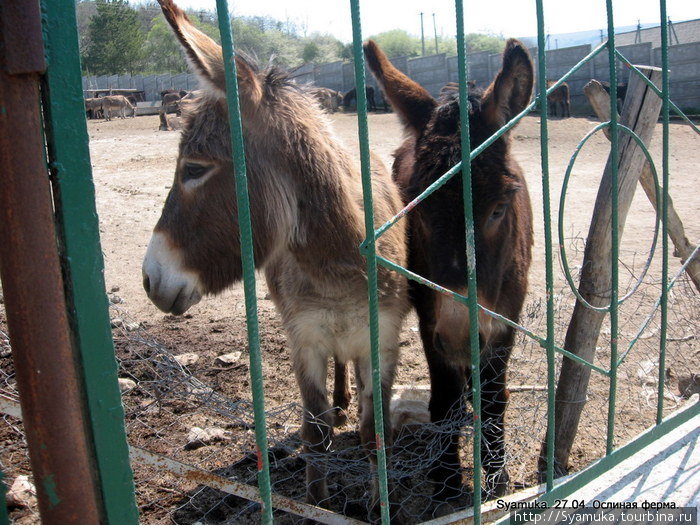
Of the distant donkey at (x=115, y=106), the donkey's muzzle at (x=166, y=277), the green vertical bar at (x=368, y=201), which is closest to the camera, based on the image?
the green vertical bar at (x=368, y=201)

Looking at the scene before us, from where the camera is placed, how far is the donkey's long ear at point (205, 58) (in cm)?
211

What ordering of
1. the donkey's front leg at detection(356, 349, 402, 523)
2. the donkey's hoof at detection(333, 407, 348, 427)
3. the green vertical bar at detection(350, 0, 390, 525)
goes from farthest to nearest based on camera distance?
the donkey's hoof at detection(333, 407, 348, 427)
the donkey's front leg at detection(356, 349, 402, 523)
the green vertical bar at detection(350, 0, 390, 525)

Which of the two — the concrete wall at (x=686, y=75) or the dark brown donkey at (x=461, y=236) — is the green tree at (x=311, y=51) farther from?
the dark brown donkey at (x=461, y=236)

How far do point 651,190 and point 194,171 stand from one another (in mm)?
2722

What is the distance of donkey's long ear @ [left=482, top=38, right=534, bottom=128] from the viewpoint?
2619 millimetres

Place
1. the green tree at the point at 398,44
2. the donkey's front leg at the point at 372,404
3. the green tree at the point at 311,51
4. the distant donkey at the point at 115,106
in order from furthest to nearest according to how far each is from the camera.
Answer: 1. the green tree at the point at 398,44
2. the green tree at the point at 311,51
3. the distant donkey at the point at 115,106
4. the donkey's front leg at the point at 372,404

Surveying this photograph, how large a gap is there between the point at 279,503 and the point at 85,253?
63.9 inches

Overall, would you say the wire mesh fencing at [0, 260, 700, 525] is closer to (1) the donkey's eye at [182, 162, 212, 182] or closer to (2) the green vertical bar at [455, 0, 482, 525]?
(2) the green vertical bar at [455, 0, 482, 525]

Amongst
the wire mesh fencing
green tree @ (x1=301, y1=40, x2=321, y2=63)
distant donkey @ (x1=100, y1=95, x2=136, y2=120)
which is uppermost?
green tree @ (x1=301, y1=40, x2=321, y2=63)

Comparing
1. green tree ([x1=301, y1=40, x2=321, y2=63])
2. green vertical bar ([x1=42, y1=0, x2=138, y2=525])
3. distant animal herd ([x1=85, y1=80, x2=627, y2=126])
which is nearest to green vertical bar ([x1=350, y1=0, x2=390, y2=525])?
green vertical bar ([x1=42, y1=0, x2=138, y2=525])

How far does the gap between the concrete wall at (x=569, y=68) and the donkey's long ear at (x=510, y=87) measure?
34.6ft

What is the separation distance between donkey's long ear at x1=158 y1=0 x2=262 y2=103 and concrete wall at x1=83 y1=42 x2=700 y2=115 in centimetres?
1067

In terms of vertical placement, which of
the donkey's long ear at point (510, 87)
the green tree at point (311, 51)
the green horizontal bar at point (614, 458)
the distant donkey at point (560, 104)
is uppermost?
the green tree at point (311, 51)

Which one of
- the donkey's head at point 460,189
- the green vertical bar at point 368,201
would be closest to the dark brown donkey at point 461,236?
the donkey's head at point 460,189
